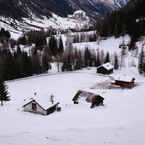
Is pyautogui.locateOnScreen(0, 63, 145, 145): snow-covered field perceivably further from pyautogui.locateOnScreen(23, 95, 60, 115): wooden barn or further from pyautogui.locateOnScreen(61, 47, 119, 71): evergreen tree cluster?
pyautogui.locateOnScreen(61, 47, 119, 71): evergreen tree cluster

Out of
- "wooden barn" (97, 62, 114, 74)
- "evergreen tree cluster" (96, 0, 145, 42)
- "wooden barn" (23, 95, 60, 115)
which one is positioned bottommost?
"wooden barn" (23, 95, 60, 115)

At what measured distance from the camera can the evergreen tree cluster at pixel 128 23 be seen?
89950 millimetres

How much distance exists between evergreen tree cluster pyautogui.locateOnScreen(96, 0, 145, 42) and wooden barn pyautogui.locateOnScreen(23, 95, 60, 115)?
68565 millimetres

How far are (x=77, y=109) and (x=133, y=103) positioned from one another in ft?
33.4

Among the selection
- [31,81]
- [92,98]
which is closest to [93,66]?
[31,81]

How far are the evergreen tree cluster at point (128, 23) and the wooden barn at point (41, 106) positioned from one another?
2699 inches

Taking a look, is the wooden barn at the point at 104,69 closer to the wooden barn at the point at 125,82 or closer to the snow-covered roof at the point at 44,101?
the wooden barn at the point at 125,82

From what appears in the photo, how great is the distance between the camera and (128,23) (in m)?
98.2

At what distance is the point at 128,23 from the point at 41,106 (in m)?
87.5

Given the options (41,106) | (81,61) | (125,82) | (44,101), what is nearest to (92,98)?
(44,101)

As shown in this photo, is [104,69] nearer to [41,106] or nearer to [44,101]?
[44,101]

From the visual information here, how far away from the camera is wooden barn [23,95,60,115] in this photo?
27.6 metres

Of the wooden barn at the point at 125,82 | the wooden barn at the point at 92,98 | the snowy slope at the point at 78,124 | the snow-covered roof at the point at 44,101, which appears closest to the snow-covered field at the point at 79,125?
the snowy slope at the point at 78,124

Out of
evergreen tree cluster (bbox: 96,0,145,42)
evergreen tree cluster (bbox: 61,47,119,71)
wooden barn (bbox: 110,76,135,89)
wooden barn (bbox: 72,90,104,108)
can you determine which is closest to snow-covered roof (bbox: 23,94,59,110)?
wooden barn (bbox: 72,90,104,108)
